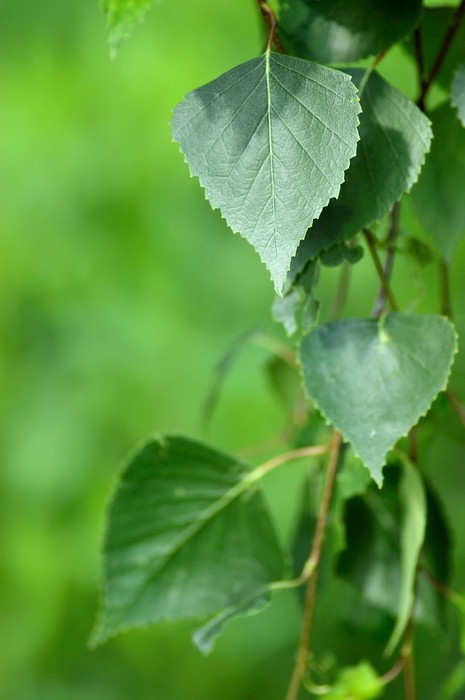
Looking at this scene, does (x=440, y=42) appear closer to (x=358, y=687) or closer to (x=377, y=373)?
(x=377, y=373)

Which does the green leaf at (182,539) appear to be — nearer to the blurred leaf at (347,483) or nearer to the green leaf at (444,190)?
the blurred leaf at (347,483)

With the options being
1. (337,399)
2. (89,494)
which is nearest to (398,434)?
(337,399)

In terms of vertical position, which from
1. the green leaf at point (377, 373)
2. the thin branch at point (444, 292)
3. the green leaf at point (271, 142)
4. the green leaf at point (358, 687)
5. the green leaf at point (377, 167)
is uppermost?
the green leaf at point (271, 142)

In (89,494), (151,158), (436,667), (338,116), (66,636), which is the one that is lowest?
(436,667)

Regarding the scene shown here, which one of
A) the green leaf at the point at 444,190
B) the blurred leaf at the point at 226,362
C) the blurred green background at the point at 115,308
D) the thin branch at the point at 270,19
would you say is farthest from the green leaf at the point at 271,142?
the blurred green background at the point at 115,308

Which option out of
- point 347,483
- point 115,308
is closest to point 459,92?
point 347,483

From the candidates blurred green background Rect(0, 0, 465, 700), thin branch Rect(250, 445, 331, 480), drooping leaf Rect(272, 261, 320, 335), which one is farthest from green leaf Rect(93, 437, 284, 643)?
blurred green background Rect(0, 0, 465, 700)

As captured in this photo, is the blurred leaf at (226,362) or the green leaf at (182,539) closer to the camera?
the green leaf at (182,539)

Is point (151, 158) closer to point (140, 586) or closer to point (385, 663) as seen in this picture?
point (385, 663)
